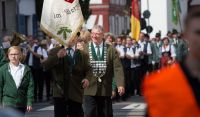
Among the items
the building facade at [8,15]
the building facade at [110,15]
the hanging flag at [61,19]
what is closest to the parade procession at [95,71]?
the hanging flag at [61,19]

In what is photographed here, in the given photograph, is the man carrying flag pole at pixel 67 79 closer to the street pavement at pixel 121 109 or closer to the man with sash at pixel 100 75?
the man with sash at pixel 100 75

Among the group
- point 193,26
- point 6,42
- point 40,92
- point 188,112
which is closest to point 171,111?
point 188,112

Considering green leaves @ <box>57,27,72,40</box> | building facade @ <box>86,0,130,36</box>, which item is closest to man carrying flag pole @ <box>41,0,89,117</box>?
green leaves @ <box>57,27,72,40</box>

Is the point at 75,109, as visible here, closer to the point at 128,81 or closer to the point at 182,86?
the point at 182,86

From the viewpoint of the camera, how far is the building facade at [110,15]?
215ft

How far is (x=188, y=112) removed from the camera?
409 cm

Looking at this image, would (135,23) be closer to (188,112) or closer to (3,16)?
(3,16)

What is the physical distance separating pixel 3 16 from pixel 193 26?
38323 mm

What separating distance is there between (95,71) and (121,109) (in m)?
8.36

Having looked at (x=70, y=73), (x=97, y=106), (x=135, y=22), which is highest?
(x=135, y=22)

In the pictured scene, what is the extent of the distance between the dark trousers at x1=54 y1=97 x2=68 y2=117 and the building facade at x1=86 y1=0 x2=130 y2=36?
49.7m

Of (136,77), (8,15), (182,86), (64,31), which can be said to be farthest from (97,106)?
(8,15)

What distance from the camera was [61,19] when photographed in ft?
47.7

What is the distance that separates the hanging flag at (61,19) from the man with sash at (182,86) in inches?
381
